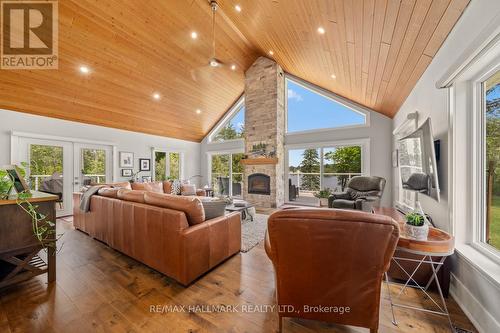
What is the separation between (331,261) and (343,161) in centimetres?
511

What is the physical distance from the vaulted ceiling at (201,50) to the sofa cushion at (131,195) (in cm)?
316

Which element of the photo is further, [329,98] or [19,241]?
[329,98]

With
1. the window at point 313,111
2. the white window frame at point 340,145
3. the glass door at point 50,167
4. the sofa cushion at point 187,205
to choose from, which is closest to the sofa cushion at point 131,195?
the sofa cushion at point 187,205

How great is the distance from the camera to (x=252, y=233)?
3.71 m

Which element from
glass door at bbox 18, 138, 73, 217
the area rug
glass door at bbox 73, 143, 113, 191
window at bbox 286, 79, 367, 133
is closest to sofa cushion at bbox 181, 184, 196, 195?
glass door at bbox 73, 143, 113, 191

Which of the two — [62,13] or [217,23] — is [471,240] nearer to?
[217,23]

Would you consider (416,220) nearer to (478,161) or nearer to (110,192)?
(478,161)

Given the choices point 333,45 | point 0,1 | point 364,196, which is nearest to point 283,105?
point 333,45

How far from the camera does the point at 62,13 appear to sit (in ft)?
10.8

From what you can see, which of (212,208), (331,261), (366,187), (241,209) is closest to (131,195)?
(212,208)

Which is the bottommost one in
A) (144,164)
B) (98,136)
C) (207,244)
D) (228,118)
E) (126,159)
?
(207,244)

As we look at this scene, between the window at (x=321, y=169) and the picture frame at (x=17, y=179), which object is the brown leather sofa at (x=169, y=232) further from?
the window at (x=321, y=169)

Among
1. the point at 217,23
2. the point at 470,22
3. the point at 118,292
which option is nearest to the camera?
the point at 470,22

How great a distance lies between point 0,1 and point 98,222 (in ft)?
11.6
